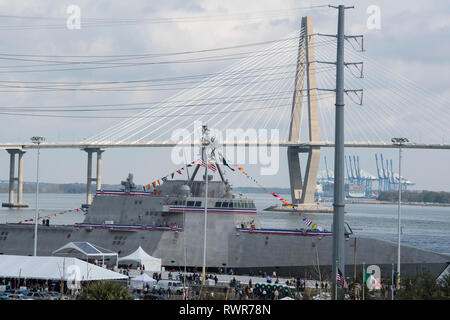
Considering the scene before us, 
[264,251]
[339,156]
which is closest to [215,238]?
[264,251]

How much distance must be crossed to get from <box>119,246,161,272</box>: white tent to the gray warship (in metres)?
1.89

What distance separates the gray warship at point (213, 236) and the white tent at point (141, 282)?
282 inches

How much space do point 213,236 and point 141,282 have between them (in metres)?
8.01

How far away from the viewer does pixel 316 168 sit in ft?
354

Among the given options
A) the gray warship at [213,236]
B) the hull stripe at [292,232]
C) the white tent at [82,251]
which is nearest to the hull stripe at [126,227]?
the gray warship at [213,236]

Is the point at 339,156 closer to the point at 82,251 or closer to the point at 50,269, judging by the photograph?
the point at 50,269

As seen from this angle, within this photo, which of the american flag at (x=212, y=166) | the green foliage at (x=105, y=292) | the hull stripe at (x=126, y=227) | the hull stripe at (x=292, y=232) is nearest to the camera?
the green foliage at (x=105, y=292)

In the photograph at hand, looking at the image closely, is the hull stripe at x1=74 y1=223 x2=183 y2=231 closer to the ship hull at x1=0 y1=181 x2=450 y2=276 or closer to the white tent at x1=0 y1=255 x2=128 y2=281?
the ship hull at x1=0 y1=181 x2=450 y2=276

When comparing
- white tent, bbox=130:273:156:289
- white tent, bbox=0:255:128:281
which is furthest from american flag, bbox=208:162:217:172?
white tent, bbox=0:255:128:281

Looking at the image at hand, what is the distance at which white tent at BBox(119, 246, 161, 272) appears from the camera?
37375 mm

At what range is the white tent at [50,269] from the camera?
28227mm

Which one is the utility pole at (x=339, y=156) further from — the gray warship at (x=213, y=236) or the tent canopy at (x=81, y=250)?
the tent canopy at (x=81, y=250)
